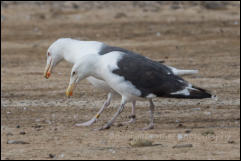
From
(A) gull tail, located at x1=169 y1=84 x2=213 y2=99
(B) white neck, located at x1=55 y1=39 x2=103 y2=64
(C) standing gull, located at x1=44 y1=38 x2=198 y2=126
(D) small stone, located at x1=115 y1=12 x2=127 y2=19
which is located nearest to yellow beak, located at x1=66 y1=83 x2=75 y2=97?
(C) standing gull, located at x1=44 y1=38 x2=198 y2=126

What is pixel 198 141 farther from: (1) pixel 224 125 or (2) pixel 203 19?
(2) pixel 203 19

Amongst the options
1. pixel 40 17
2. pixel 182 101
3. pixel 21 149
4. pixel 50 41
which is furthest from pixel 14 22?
pixel 21 149

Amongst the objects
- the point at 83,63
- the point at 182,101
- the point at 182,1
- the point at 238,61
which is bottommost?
the point at 182,1

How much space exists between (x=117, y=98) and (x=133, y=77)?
6.24 ft

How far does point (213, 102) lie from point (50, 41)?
9601 millimetres

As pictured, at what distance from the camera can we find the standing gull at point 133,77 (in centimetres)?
904

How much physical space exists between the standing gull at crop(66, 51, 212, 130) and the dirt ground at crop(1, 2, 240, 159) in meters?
0.45

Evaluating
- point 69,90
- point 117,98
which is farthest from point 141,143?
point 117,98

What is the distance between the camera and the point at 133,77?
908cm

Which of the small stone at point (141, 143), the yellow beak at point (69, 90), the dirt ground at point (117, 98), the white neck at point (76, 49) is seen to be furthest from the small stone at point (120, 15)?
the small stone at point (141, 143)

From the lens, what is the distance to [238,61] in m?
16.3

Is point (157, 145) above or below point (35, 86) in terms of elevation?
above

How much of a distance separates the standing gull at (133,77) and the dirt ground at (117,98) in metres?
0.45

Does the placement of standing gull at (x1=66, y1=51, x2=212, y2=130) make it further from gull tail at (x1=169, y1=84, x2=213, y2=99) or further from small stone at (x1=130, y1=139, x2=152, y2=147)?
small stone at (x1=130, y1=139, x2=152, y2=147)
